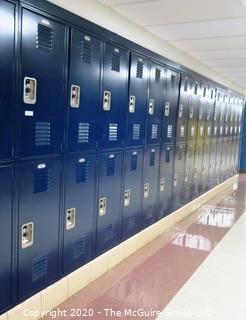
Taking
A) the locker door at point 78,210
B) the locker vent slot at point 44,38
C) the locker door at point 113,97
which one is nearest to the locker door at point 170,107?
the locker door at point 113,97

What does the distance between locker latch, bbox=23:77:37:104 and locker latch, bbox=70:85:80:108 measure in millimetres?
429

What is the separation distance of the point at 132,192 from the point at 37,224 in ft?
4.99

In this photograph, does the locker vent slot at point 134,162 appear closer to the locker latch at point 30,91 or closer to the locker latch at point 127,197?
the locker latch at point 127,197

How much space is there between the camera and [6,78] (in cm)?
198

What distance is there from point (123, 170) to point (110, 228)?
641 millimetres

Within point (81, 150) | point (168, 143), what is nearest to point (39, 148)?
point (81, 150)

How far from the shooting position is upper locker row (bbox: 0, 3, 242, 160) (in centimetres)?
208

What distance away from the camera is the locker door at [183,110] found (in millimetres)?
4746

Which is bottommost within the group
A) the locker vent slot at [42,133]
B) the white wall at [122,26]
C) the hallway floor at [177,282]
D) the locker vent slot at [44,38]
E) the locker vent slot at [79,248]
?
the hallway floor at [177,282]

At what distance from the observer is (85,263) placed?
2939mm

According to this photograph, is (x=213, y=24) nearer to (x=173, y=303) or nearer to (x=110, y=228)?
(x=110, y=228)

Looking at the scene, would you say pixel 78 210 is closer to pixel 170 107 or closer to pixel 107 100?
pixel 107 100

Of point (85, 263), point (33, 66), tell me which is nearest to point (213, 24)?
point (33, 66)

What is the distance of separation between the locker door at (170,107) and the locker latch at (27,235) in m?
2.54
